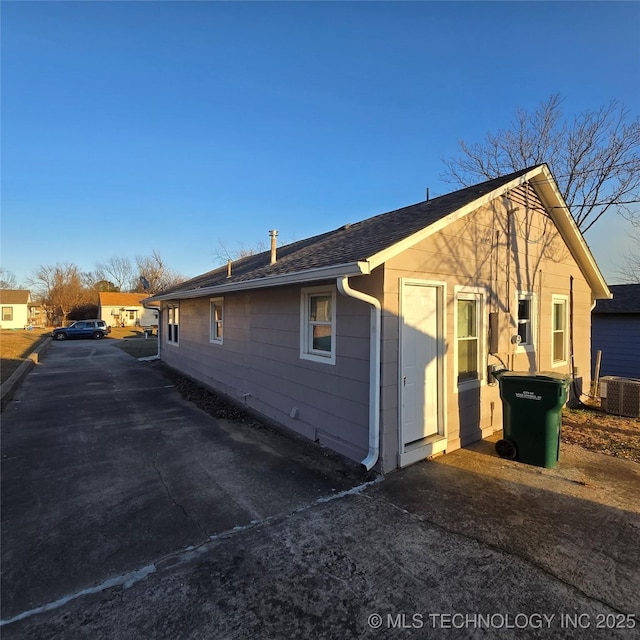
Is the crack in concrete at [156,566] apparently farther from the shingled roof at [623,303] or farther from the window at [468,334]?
the shingled roof at [623,303]

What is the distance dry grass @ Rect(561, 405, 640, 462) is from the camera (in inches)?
222

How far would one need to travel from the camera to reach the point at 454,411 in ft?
18.2

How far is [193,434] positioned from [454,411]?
4473 mm

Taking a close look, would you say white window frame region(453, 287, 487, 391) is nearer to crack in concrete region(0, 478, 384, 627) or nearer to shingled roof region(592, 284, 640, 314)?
crack in concrete region(0, 478, 384, 627)

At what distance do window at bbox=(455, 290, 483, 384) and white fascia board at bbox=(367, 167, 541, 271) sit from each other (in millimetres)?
1236

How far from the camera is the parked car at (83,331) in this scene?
31906 mm

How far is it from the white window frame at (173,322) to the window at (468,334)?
35.6ft

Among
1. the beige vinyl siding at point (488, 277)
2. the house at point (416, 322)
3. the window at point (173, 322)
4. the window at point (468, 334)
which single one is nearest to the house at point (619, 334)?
the house at point (416, 322)

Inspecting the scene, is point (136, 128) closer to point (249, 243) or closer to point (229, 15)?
point (229, 15)

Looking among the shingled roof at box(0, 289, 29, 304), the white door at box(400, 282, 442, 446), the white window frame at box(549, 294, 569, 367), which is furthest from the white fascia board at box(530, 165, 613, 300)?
the shingled roof at box(0, 289, 29, 304)

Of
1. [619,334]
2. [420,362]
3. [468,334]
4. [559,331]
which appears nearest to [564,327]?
[559,331]

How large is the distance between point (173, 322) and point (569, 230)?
→ 1347 cm

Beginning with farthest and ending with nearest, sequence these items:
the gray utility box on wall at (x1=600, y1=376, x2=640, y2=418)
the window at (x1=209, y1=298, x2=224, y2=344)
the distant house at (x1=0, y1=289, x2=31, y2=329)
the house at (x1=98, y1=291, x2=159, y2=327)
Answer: the house at (x1=98, y1=291, x2=159, y2=327)
the distant house at (x1=0, y1=289, x2=31, y2=329)
the window at (x1=209, y1=298, x2=224, y2=344)
the gray utility box on wall at (x1=600, y1=376, x2=640, y2=418)

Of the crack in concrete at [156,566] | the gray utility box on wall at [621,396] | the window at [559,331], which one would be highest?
the window at [559,331]
